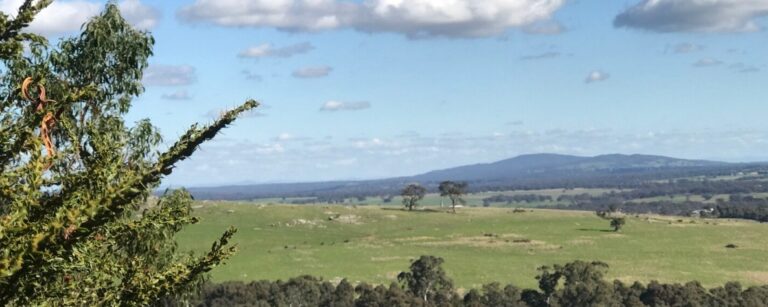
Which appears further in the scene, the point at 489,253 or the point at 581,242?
the point at 581,242

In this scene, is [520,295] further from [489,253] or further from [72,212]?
[72,212]

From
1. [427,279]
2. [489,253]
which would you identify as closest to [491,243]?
[489,253]

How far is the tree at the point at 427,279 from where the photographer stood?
10425 centimetres

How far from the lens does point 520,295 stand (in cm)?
9456

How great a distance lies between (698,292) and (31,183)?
3593 inches

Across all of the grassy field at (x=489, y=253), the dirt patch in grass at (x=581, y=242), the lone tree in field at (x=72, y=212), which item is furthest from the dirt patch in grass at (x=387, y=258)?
the lone tree in field at (x=72, y=212)

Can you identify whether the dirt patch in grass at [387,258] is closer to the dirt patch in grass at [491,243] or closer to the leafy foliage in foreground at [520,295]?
the dirt patch in grass at [491,243]

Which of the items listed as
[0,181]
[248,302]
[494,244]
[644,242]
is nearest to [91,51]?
A: [0,181]

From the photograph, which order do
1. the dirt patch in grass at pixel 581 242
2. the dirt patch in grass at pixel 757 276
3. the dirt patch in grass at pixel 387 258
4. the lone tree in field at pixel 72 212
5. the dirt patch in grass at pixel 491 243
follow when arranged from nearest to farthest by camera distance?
the lone tree in field at pixel 72 212 < the dirt patch in grass at pixel 757 276 < the dirt patch in grass at pixel 387 258 < the dirt patch in grass at pixel 491 243 < the dirt patch in grass at pixel 581 242

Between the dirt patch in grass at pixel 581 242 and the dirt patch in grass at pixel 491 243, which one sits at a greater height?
the dirt patch in grass at pixel 491 243

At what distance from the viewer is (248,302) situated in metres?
86.9

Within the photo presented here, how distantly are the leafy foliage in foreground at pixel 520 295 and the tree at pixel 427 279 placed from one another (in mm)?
5183

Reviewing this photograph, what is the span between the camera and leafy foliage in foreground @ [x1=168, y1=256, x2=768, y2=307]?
84500 millimetres

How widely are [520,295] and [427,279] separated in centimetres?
1561
